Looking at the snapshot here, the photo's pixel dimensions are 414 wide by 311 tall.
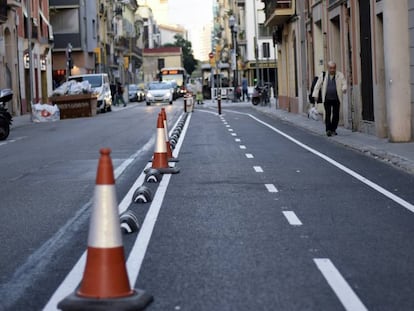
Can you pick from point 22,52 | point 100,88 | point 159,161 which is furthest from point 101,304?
point 22,52

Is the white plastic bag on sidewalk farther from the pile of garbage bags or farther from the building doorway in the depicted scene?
the building doorway

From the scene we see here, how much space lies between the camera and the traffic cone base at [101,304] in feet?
18.5

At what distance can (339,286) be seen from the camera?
6.52 metres

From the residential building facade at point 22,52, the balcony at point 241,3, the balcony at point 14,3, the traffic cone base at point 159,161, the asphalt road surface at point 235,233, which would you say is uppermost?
the balcony at point 241,3

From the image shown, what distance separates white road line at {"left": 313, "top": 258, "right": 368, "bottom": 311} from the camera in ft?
19.6

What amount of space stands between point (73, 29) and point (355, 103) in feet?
167

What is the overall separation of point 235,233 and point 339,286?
245 centimetres

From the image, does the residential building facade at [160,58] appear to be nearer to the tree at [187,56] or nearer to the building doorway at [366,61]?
the tree at [187,56]

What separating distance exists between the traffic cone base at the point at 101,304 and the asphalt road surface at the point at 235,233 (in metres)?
0.21

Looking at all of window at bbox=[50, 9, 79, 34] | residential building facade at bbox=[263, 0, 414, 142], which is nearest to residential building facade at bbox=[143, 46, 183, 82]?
window at bbox=[50, 9, 79, 34]

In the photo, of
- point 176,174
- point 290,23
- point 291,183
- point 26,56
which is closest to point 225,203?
point 291,183

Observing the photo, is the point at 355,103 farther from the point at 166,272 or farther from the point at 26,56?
the point at 26,56

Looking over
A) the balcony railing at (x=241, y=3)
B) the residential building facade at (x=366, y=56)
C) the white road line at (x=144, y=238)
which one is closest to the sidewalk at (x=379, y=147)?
the residential building facade at (x=366, y=56)

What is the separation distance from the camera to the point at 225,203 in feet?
36.2
